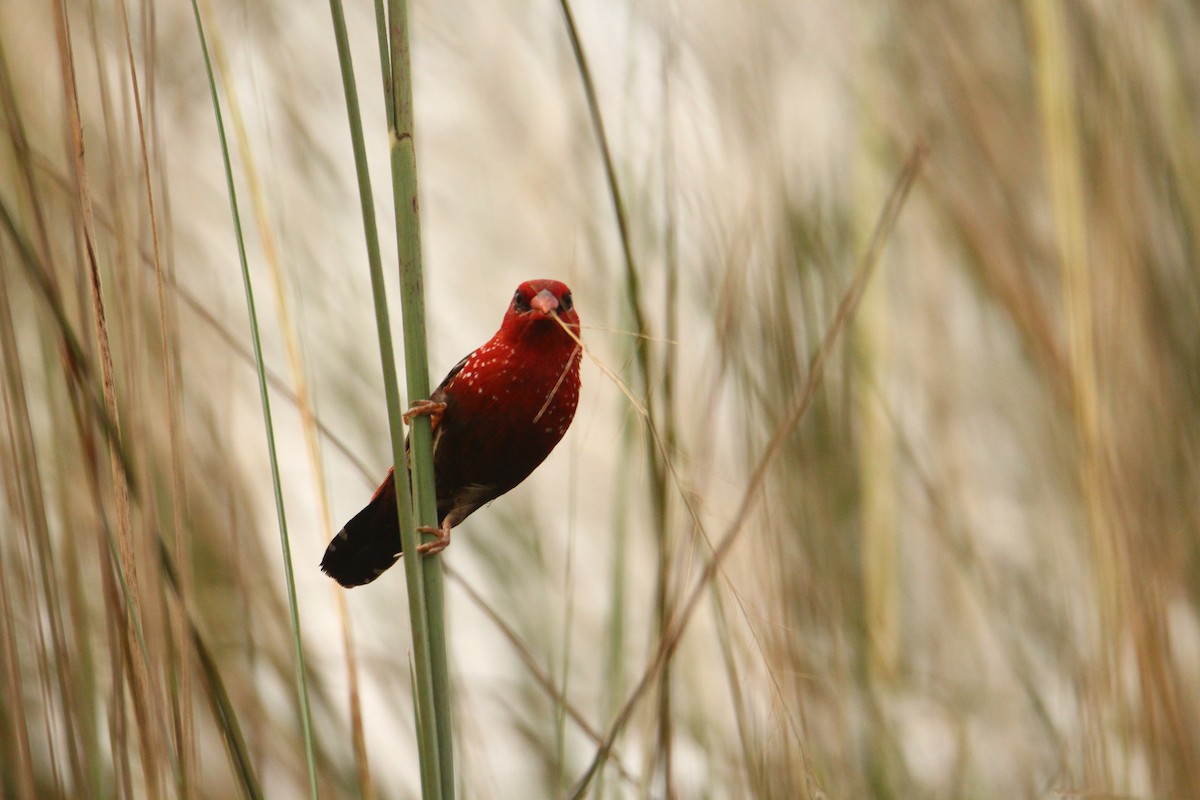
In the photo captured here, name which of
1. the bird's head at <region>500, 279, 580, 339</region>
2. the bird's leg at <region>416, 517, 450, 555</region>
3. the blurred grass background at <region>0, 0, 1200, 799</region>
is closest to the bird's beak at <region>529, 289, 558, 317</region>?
the bird's head at <region>500, 279, 580, 339</region>

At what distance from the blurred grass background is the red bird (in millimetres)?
86

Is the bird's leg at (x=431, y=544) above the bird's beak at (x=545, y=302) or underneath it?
underneath

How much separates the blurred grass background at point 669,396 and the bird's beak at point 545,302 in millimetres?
103

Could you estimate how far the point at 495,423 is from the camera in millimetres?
1164

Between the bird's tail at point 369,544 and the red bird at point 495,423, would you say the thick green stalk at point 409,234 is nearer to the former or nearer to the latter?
the red bird at point 495,423

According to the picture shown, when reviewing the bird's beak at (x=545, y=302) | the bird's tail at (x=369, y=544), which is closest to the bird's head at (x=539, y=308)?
the bird's beak at (x=545, y=302)

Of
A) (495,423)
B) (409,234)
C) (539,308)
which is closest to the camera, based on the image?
(409,234)

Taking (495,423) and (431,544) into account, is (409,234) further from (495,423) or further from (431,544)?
(495,423)

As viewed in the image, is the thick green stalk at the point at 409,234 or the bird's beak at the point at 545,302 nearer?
the thick green stalk at the point at 409,234

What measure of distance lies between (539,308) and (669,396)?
0.15 meters

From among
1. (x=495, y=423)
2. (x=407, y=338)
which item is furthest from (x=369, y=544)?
(x=407, y=338)

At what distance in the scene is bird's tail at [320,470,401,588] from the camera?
3.99 ft

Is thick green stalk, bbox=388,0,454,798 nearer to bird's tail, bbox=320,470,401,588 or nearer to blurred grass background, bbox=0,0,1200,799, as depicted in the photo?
blurred grass background, bbox=0,0,1200,799

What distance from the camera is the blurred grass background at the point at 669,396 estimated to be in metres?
0.96
